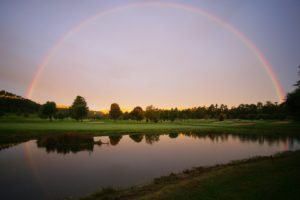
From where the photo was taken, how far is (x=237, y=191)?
560 inches

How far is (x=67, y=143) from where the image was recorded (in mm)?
46969

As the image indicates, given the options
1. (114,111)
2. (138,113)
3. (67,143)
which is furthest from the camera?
(138,113)

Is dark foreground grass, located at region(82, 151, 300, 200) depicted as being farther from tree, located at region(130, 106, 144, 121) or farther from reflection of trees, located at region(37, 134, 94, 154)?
tree, located at region(130, 106, 144, 121)

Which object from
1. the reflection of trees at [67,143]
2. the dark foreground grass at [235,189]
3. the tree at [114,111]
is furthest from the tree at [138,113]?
the dark foreground grass at [235,189]

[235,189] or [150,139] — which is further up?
[235,189]

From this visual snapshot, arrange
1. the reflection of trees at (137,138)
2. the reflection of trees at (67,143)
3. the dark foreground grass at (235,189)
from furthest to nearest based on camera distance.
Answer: the reflection of trees at (137,138) < the reflection of trees at (67,143) < the dark foreground grass at (235,189)

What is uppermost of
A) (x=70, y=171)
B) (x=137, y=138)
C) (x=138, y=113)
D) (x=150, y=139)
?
(x=138, y=113)

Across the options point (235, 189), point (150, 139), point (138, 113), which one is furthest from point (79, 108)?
point (235, 189)

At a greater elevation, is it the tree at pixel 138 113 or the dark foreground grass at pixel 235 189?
the tree at pixel 138 113

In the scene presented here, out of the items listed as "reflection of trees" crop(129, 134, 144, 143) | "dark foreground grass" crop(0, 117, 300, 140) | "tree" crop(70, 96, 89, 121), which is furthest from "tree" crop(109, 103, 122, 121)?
"reflection of trees" crop(129, 134, 144, 143)

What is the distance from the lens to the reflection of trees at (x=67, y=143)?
138ft

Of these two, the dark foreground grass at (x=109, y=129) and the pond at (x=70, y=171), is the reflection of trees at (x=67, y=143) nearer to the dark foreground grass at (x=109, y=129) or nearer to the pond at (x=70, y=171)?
the pond at (x=70, y=171)

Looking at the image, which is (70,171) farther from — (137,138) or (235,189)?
(137,138)

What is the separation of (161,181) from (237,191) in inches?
295
